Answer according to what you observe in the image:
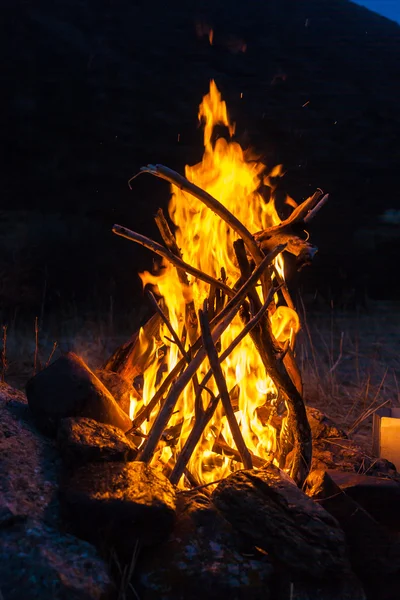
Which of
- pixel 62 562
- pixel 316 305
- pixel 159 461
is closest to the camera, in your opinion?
pixel 62 562

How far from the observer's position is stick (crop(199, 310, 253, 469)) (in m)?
2.19

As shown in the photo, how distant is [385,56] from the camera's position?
7.34m

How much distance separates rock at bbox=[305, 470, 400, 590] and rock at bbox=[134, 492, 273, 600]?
1.11 feet

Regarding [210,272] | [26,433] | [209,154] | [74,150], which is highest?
[74,150]

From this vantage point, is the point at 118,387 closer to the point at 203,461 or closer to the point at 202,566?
the point at 203,461

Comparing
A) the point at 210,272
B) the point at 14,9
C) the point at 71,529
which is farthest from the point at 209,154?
the point at 14,9

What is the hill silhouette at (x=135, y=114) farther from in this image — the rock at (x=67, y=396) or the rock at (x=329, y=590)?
the rock at (x=329, y=590)

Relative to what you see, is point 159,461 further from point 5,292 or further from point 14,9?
point 14,9

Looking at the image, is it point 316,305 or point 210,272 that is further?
point 316,305

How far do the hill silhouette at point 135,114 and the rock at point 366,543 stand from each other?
4633mm

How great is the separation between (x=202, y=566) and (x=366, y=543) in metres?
0.57

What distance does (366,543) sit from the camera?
2045 mm

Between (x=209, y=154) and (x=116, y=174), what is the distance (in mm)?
4179

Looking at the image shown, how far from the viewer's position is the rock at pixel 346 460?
252 centimetres
